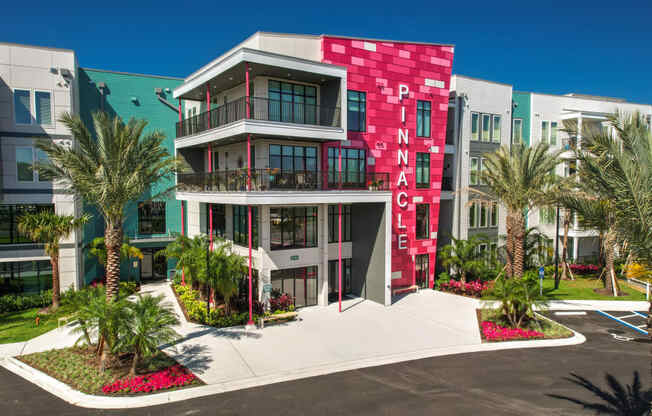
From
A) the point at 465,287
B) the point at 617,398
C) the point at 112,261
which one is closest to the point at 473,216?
the point at 465,287

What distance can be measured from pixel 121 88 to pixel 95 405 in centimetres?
2172

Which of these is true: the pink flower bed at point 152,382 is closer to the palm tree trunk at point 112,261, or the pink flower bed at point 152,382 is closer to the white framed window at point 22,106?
the palm tree trunk at point 112,261

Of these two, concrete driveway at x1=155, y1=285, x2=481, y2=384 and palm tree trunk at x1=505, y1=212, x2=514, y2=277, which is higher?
palm tree trunk at x1=505, y1=212, x2=514, y2=277

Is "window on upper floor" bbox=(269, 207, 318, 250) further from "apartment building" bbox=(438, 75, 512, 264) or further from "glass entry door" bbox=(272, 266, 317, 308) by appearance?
"apartment building" bbox=(438, 75, 512, 264)

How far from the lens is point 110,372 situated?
12953 mm

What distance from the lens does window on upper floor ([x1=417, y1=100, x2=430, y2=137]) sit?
2455cm

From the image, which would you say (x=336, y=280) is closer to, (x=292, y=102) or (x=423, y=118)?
(x=292, y=102)

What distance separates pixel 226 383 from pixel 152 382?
7.08 ft

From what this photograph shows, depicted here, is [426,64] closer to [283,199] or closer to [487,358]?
[283,199]

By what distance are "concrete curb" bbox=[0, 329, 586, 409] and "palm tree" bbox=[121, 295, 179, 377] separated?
4.58 ft

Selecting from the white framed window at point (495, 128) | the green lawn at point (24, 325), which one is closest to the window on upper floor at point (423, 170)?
the white framed window at point (495, 128)

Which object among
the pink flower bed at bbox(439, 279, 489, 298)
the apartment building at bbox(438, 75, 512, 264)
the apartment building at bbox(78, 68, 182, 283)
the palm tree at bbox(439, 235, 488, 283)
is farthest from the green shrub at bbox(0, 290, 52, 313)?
the apartment building at bbox(438, 75, 512, 264)

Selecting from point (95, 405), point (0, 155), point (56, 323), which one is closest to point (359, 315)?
point (95, 405)

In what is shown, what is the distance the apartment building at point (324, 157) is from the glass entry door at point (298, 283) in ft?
0.17
